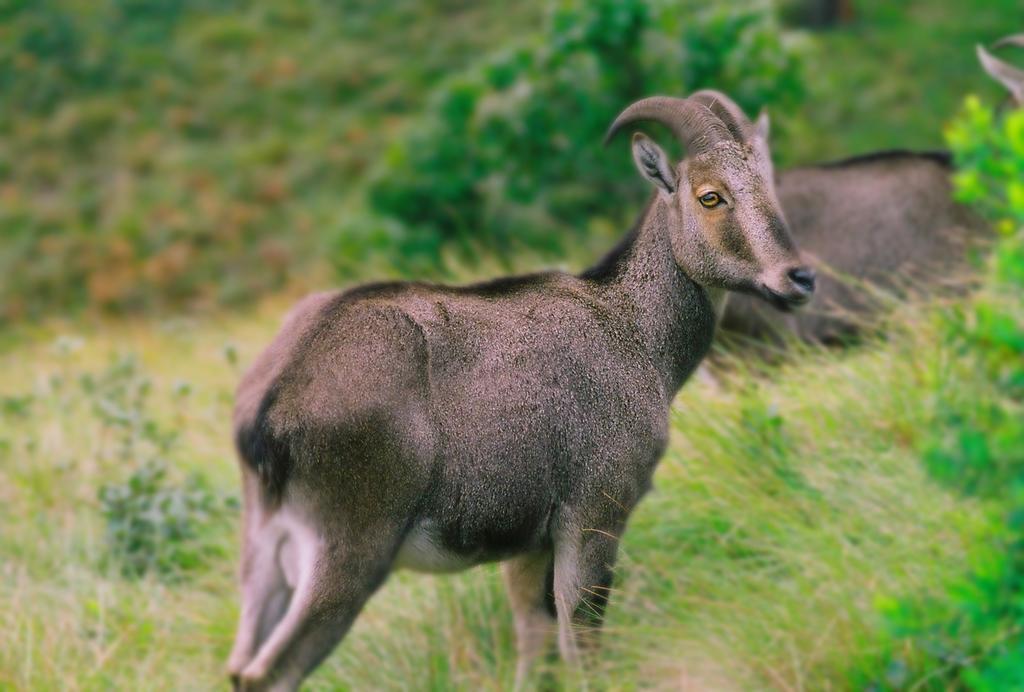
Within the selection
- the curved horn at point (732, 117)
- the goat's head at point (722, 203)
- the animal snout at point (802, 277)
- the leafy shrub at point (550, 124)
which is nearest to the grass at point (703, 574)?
the animal snout at point (802, 277)

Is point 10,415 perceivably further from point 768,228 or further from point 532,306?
point 768,228

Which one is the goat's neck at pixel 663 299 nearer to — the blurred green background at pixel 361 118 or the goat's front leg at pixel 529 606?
the goat's front leg at pixel 529 606

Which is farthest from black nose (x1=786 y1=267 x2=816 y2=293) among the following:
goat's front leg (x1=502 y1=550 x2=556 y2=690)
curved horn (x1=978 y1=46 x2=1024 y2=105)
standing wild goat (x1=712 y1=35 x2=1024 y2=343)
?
curved horn (x1=978 y1=46 x2=1024 y2=105)

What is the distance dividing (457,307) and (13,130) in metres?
17.7

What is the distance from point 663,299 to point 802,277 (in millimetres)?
622

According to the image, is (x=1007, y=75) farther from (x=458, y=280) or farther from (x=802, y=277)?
(x=802, y=277)

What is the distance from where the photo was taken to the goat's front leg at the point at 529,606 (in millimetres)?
5285

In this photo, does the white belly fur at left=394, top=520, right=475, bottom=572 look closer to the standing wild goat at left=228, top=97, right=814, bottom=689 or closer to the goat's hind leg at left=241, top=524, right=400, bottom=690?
the standing wild goat at left=228, top=97, right=814, bottom=689

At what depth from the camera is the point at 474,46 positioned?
20906 mm

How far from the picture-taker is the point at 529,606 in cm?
541

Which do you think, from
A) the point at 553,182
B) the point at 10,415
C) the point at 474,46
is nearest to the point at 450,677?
the point at 10,415

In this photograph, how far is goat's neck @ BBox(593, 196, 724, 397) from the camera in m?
5.46

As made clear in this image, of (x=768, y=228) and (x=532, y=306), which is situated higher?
(x=768, y=228)

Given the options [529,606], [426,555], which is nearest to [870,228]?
[529,606]
